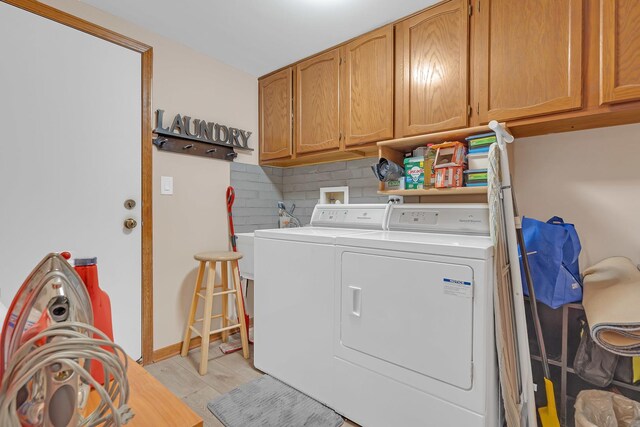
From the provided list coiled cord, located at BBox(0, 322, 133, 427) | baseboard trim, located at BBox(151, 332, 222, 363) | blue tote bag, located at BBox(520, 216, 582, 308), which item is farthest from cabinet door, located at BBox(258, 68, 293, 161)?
coiled cord, located at BBox(0, 322, 133, 427)

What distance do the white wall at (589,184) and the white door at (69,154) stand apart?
8.40 feet

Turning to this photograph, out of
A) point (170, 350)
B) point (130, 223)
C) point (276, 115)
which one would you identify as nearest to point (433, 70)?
point (276, 115)

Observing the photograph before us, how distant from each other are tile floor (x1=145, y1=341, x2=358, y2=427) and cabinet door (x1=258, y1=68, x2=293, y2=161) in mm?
1698

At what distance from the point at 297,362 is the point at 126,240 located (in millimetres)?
1384

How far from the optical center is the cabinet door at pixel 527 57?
1.48m

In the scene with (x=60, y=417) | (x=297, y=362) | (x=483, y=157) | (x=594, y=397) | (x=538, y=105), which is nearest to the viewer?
(x=60, y=417)

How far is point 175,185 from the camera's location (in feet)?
7.74

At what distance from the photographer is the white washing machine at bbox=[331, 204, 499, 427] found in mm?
1235

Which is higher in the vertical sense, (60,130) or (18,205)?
(60,130)

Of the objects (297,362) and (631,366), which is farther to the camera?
(297,362)

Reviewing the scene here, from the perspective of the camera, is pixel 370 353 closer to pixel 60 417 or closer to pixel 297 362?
pixel 297 362

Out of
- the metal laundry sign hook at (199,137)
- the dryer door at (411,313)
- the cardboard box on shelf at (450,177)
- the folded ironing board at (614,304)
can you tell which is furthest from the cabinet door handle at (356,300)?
the metal laundry sign hook at (199,137)

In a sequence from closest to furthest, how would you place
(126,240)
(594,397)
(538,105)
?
(594,397) < (538,105) < (126,240)

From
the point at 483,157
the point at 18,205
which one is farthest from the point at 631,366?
the point at 18,205
